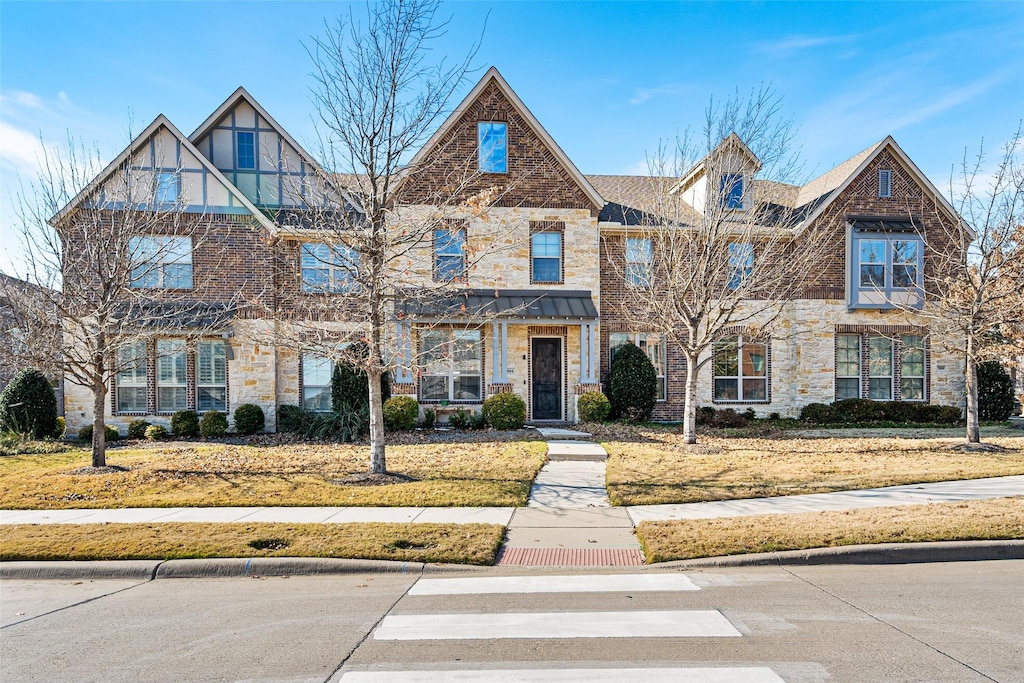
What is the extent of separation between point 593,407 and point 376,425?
8395 millimetres

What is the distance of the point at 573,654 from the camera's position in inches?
176

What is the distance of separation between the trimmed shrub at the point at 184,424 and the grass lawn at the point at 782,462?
11261mm

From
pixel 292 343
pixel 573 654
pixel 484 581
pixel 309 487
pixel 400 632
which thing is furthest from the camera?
pixel 292 343

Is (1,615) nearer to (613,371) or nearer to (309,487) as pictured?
(309,487)

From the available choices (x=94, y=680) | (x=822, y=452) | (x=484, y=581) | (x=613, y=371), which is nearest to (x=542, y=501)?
(x=484, y=581)

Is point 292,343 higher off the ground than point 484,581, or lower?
higher

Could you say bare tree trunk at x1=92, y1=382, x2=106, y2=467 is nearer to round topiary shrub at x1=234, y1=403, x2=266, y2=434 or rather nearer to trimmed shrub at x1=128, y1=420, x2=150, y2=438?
round topiary shrub at x1=234, y1=403, x2=266, y2=434

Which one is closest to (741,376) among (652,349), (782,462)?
(652,349)

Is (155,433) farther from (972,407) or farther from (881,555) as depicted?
(972,407)

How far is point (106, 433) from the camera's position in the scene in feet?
56.1

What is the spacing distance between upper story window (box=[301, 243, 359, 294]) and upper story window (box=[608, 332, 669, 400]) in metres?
8.87

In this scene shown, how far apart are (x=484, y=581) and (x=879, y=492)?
6984 mm

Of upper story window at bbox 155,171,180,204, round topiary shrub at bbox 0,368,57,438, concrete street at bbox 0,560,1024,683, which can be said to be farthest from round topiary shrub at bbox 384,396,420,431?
concrete street at bbox 0,560,1024,683

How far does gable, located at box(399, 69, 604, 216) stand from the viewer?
18.5m
